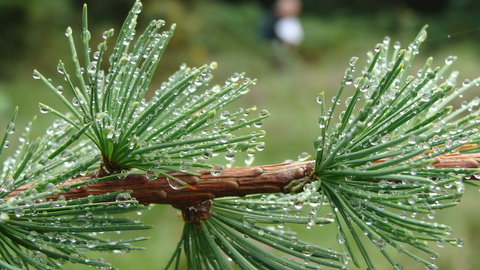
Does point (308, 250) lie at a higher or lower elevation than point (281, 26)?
lower

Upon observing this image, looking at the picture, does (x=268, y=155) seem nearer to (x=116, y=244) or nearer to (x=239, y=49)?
(x=116, y=244)

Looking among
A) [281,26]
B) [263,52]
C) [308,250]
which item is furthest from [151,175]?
[263,52]

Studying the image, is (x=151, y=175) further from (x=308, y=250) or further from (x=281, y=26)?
(x=281, y=26)

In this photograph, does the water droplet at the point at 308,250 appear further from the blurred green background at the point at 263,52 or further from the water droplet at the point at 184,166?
the blurred green background at the point at 263,52

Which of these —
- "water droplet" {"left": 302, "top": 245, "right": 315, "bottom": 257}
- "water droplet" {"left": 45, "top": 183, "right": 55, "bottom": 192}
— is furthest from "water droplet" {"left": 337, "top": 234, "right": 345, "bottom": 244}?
"water droplet" {"left": 45, "top": 183, "right": 55, "bottom": 192}

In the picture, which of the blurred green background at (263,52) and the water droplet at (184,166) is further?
the blurred green background at (263,52)

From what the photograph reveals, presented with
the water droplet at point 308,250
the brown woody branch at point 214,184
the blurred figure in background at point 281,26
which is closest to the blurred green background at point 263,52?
the blurred figure in background at point 281,26
